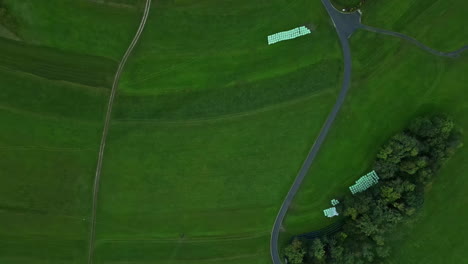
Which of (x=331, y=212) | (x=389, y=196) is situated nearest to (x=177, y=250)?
(x=331, y=212)

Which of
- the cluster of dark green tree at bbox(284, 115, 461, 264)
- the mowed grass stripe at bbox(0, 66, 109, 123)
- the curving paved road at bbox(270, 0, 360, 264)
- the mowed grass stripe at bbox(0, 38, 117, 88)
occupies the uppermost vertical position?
the mowed grass stripe at bbox(0, 38, 117, 88)

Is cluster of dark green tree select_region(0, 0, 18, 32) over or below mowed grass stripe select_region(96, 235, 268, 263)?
over

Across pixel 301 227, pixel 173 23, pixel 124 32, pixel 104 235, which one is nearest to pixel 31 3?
pixel 124 32

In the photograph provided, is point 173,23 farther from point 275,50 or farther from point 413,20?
point 413,20

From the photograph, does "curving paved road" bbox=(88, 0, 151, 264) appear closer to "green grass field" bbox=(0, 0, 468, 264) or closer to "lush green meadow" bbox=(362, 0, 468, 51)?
"green grass field" bbox=(0, 0, 468, 264)

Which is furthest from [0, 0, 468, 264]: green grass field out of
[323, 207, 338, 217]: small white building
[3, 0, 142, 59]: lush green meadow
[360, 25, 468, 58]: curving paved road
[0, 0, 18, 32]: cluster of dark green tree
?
[323, 207, 338, 217]: small white building

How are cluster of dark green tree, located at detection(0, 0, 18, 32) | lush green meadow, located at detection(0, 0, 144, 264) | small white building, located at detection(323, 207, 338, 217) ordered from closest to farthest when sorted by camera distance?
cluster of dark green tree, located at detection(0, 0, 18, 32) → lush green meadow, located at detection(0, 0, 144, 264) → small white building, located at detection(323, 207, 338, 217)

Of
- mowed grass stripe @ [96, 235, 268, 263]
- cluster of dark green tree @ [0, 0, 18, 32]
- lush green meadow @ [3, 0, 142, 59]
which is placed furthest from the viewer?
mowed grass stripe @ [96, 235, 268, 263]

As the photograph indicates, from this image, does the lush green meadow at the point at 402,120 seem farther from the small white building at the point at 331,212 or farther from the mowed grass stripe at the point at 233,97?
the mowed grass stripe at the point at 233,97

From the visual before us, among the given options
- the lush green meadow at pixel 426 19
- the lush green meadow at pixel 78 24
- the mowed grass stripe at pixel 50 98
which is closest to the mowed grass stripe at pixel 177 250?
the mowed grass stripe at pixel 50 98
